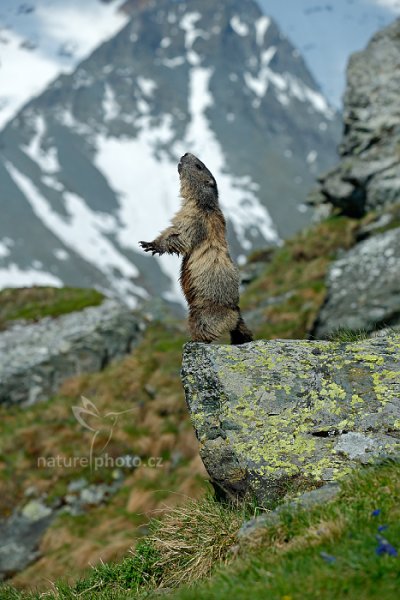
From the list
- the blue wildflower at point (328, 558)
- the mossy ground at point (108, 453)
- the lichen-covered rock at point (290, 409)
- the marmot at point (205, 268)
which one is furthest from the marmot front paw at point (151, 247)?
the mossy ground at point (108, 453)

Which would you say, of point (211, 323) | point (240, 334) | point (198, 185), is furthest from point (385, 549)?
point (198, 185)

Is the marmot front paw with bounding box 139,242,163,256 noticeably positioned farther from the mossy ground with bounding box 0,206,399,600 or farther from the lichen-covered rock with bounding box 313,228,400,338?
the lichen-covered rock with bounding box 313,228,400,338

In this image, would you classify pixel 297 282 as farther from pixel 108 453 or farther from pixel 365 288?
pixel 108 453

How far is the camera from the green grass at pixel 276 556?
4.95 meters

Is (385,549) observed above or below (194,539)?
above

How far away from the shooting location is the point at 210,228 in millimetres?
10477

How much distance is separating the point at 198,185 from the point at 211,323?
8.56ft

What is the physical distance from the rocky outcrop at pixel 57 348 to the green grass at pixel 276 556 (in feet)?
66.1

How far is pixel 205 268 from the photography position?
10133mm

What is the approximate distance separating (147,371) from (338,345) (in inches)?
740

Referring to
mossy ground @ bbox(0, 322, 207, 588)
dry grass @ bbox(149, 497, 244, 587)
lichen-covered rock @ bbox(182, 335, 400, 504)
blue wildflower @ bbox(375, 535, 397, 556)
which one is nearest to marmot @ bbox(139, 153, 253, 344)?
lichen-covered rock @ bbox(182, 335, 400, 504)

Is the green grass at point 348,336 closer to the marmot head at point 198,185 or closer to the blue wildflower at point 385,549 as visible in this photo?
the marmot head at point 198,185

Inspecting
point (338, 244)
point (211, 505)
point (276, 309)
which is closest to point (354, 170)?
point (338, 244)

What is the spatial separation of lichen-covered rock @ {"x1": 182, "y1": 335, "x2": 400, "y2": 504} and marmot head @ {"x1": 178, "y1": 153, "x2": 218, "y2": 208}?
2979 mm
